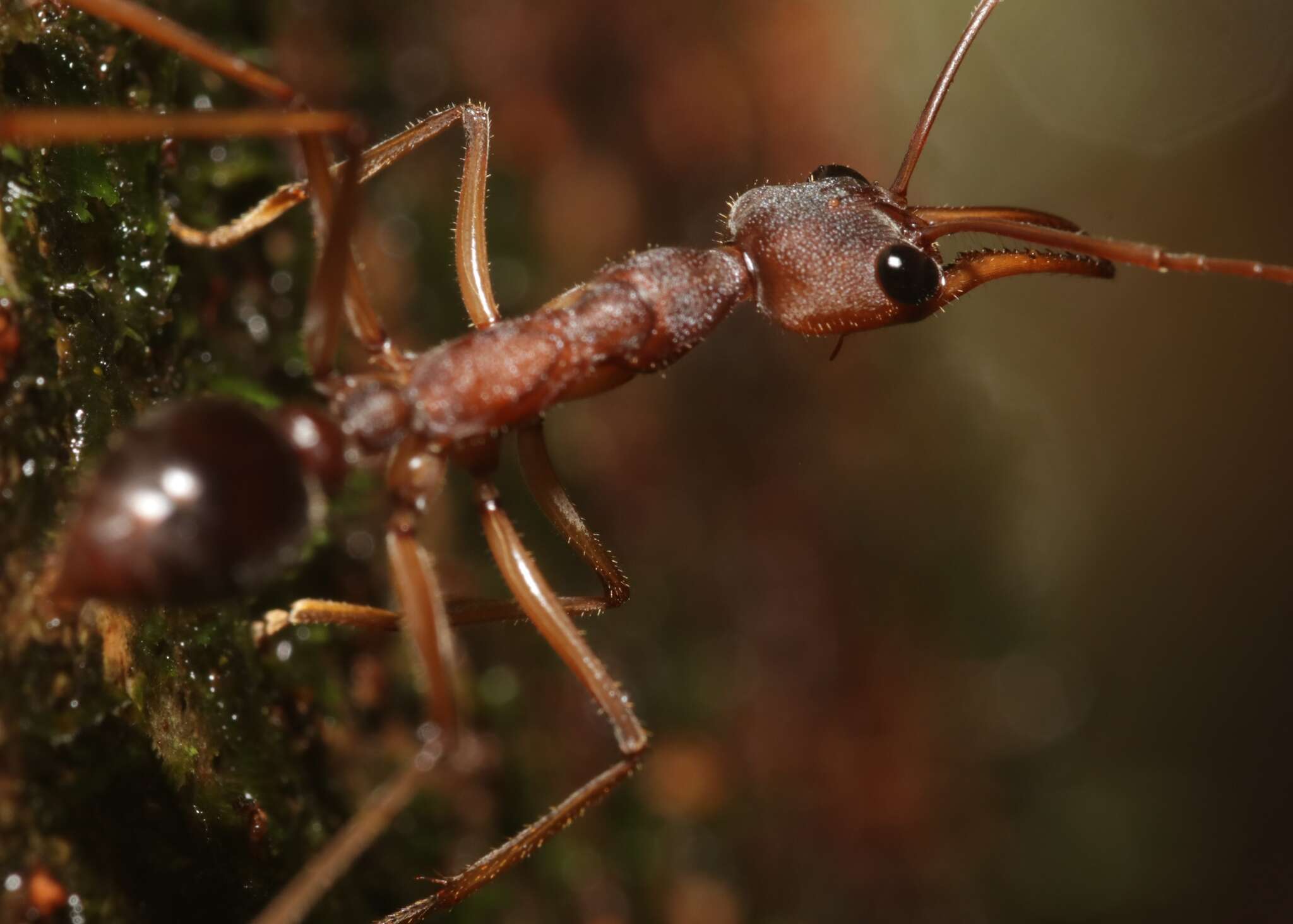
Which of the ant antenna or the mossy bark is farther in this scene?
the ant antenna

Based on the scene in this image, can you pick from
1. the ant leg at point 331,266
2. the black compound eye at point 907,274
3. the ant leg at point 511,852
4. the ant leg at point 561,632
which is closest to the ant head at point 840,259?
the black compound eye at point 907,274

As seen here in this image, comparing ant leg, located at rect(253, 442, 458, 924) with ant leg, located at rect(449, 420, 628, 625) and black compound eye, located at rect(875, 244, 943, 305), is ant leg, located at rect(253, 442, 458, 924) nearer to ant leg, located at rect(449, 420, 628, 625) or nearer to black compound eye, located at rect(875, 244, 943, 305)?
ant leg, located at rect(449, 420, 628, 625)

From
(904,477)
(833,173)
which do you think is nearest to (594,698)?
(833,173)

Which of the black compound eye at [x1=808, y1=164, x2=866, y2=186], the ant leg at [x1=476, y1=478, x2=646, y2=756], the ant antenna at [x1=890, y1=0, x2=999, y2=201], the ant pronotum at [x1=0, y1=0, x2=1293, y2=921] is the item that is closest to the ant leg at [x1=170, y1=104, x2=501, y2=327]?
the ant pronotum at [x1=0, y1=0, x2=1293, y2=921]

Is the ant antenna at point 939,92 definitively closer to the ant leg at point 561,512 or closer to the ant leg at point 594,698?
the ant leg at point 561,512

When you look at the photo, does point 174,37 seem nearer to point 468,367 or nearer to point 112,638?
point 468,367

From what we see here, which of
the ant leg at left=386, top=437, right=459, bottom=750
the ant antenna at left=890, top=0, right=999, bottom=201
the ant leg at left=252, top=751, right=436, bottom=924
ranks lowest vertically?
the ant leg at left=252, top=751, right=436, bottom=924
